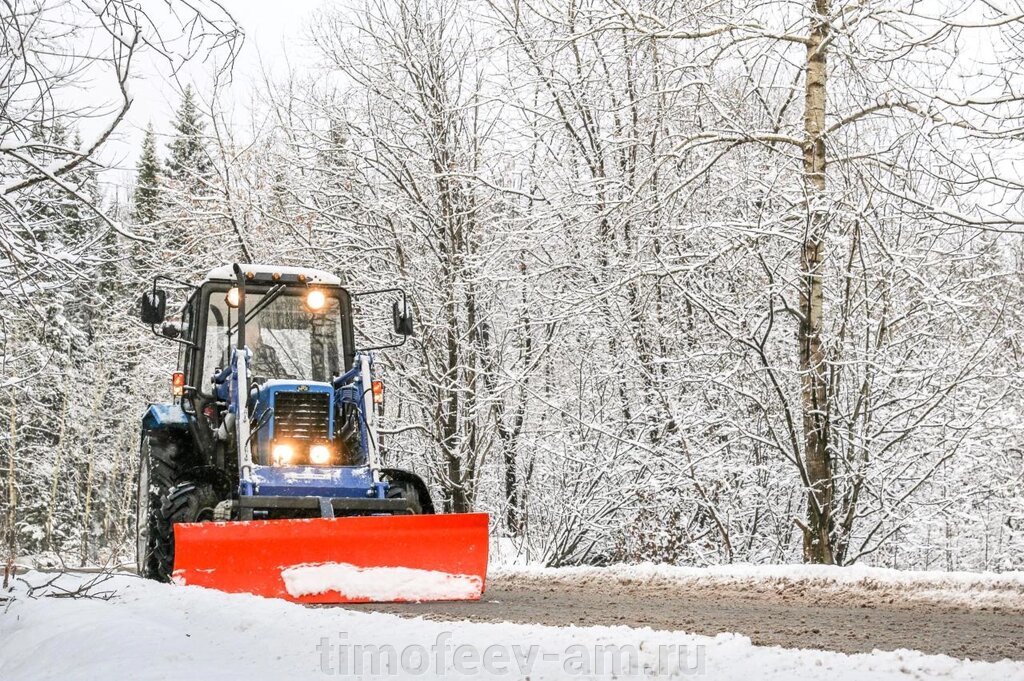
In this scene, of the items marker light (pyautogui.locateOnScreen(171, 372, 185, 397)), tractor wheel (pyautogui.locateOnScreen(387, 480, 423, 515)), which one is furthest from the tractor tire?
tractor wheel (pyautogui.locateOnScreen(387, 480, 423, 515))

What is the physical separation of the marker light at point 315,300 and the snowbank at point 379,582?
271cm

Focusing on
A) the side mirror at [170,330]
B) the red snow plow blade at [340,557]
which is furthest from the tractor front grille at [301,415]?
the red snow plow blade at [340,557]

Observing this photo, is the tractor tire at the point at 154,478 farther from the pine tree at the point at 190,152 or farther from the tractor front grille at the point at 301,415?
the pine tree at the point at 190,152

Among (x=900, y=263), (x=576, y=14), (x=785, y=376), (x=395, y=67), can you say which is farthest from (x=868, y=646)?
(x=395, y=67)

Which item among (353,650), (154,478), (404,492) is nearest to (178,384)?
(154,478)

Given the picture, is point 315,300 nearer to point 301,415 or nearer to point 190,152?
point 301,415

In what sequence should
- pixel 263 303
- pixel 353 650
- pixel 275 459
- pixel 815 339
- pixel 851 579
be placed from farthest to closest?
pixel 815 339 < pixel 263 303 < pixel 275 459 < pixel 851 579 < pixel 353 650

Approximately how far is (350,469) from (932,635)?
4.78m

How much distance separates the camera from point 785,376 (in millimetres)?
11898

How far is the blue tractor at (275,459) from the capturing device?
789 centimetres

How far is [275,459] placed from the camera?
899 centimetres

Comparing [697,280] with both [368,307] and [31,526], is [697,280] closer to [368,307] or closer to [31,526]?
[368,307]

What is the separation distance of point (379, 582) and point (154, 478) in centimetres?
274

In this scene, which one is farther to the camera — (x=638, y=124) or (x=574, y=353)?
(x=574, y=353)
